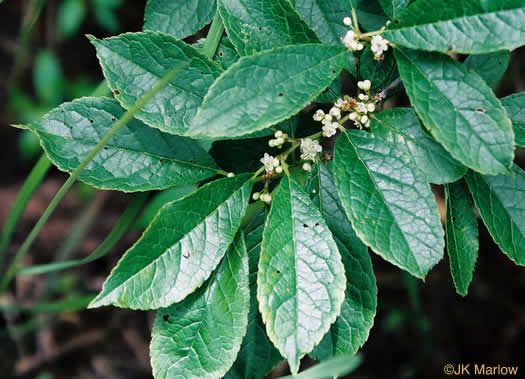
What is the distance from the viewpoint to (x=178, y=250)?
0.89m

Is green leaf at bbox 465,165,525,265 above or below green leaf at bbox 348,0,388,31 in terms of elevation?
below

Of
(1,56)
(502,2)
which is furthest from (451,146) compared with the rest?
(1,56)

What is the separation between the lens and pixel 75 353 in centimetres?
235

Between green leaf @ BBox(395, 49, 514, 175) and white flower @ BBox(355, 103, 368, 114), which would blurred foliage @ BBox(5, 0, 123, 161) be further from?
green leaf @ BBox(395, 49, 514, 175)

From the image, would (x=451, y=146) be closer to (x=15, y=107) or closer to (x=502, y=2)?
(x=502, y=2)

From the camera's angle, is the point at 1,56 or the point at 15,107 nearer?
the point at 15,107

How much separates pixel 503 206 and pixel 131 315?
1.89 m

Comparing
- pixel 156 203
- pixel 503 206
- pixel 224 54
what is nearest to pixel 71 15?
pixel 156 203

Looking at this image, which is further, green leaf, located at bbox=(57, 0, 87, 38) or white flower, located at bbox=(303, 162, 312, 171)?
green leaf, located at bbox=(57, 0, 87, 38)

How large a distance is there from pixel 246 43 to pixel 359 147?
264mm

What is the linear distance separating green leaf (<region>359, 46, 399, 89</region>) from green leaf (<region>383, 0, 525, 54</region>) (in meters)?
0.12

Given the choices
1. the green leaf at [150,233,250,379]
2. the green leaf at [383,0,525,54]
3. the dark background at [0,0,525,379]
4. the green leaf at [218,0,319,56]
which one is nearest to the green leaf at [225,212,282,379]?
the green leaf at [150,233,250,379]

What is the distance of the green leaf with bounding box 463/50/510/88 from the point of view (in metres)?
0.96

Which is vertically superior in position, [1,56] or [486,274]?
[1,56]
